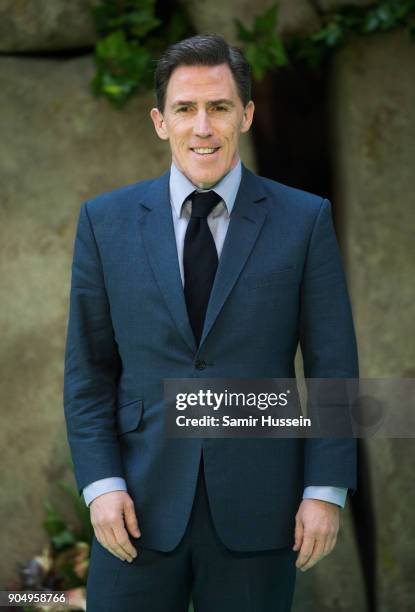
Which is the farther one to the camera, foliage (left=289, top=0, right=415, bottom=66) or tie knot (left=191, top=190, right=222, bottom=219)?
foliage (left=289, top=0, right=415, bottom=66)

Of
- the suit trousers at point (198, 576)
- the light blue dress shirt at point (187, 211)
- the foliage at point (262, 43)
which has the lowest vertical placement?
the suit trousers at point (198, 576)

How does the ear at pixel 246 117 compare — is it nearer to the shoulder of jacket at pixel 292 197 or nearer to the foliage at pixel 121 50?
the shoulder of jacket at pixel 292 197

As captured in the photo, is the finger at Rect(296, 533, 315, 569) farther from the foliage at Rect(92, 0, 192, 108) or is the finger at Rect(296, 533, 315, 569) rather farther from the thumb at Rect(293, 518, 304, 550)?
the foliage at Rect(92, 0, 192, 108)

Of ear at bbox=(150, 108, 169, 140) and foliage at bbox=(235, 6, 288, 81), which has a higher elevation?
foliage at bbox=(235, 6, 288, 81)

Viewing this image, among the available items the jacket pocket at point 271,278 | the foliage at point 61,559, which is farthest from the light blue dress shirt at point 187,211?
the foliage at point 61,559

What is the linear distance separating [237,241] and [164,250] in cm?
16

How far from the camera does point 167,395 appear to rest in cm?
210

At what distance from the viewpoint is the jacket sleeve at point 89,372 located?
2.12 metres

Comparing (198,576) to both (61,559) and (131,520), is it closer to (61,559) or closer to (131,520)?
(131,520)

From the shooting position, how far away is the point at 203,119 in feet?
6.76

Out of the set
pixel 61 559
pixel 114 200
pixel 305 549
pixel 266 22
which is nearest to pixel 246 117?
pixel 114 200

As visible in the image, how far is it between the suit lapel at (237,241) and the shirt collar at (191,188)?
2 centimetres

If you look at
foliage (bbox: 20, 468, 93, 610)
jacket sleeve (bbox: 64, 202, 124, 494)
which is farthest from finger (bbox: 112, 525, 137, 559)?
foliage (bbox: 20, 468, 93, 610)

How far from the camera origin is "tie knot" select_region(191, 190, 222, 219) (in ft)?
6.98
